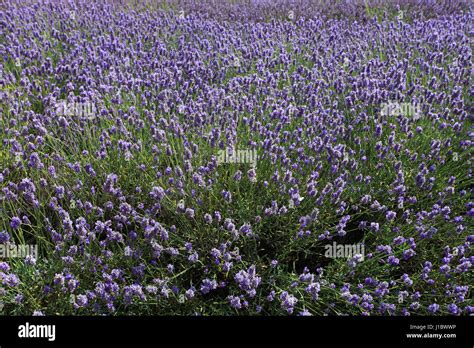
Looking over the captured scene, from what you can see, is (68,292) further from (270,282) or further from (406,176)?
(406,176)

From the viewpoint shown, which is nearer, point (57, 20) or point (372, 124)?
point (372, 124)

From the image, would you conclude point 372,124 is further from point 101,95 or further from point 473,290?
point 101,95

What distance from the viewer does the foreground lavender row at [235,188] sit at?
2111mm

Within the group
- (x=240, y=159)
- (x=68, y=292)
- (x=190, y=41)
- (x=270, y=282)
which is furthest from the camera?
(x=190, y=41)

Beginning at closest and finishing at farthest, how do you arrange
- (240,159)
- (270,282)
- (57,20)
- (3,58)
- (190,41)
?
(270,282)
(240,159)
(3,58)
(190,41)
(57,20)

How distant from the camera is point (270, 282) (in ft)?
7.22

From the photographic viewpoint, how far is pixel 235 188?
2.62 m

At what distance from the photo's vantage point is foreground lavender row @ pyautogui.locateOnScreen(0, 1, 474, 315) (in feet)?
6.93

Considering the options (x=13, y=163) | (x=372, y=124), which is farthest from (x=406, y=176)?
(x=13, y=163)
